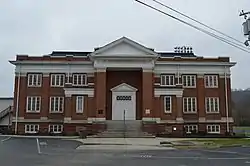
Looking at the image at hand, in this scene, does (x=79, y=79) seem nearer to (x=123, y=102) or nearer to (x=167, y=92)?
(x=123, y=102)

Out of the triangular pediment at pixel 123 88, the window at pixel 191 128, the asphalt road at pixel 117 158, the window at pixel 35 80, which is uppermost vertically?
the window at pixel 35 80

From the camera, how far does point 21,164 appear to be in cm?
1287

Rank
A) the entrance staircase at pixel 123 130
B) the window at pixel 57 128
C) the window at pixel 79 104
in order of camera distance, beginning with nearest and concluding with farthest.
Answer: the entrance staircase at pixel 123 130 < the window at pixel 79 104 < the window at pixel 57 128

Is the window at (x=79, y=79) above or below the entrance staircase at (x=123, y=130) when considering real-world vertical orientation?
above

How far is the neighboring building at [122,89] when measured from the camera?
37.4m

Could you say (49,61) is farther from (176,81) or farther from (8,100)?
(8,100)

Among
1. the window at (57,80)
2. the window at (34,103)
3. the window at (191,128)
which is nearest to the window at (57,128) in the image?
the window at (34,103)

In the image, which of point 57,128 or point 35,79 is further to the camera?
point 35,79

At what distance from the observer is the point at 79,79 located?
1559 inches

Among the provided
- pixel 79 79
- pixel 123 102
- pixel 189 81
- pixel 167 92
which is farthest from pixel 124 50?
pixel 189 81

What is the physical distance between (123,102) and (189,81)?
817cm

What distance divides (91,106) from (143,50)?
8375mm

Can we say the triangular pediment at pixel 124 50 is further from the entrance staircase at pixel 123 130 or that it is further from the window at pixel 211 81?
the window at pixel 211 81

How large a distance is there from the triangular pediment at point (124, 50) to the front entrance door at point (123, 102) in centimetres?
363
